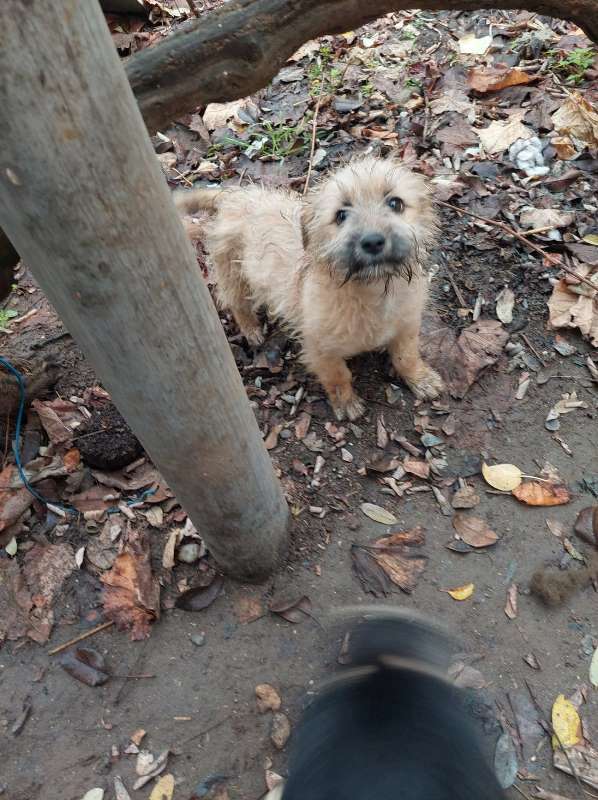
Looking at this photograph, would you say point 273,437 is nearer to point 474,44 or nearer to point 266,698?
point 266,698

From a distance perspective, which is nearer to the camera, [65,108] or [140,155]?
[65,108]

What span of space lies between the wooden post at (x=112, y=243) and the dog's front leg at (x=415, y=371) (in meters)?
1.44

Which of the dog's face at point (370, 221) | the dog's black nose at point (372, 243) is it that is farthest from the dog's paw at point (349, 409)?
the dog's black nose at point (372, 243)

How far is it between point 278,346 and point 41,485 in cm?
172

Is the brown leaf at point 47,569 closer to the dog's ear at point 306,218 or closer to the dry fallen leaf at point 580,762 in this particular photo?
the dog's ear at point 306,218

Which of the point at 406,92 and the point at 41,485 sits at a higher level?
the point at 406,92

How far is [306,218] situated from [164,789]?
267 centimetres

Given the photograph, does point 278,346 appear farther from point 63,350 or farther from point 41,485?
point 41,485

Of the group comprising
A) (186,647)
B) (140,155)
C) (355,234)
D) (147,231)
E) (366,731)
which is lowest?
(186,647)

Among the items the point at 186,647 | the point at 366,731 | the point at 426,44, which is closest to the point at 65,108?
the point at 366,731

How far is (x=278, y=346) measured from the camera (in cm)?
399

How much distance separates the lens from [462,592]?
2783 mm

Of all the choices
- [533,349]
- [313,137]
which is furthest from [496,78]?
[533,349]

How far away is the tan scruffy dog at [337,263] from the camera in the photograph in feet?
8.96
